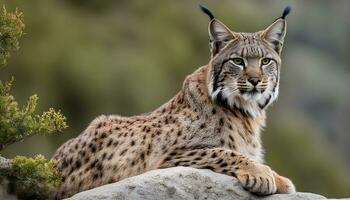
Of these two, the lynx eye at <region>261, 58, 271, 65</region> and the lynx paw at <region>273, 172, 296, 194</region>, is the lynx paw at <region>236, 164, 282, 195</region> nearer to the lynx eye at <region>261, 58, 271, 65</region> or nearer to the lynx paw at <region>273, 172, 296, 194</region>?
the lynx paw at <region>273, 172, 296, 194</region>

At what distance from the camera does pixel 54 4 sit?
40219mm

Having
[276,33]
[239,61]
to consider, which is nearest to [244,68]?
[239,61]

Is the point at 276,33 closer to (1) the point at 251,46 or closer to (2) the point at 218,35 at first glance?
(1) the point at 251,46

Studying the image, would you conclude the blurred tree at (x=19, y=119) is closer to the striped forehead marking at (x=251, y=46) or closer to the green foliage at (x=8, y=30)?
the green foliage at (x=8, y=30)

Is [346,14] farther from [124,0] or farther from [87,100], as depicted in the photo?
[87,100]

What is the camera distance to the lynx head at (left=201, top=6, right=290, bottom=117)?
44.1 feet

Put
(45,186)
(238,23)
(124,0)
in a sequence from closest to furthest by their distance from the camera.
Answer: (45,186) → (238,23) → (124,0)

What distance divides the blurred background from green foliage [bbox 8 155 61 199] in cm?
1849

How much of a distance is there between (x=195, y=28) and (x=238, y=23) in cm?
276

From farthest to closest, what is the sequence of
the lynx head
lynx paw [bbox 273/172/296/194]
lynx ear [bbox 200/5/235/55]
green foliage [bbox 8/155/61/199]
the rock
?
lynx ear [bbox 200/5/235/55], the lynx head, lynx paw [bbox 273/172/296/194], green foliage [bbox 8/155/61/199], the rock

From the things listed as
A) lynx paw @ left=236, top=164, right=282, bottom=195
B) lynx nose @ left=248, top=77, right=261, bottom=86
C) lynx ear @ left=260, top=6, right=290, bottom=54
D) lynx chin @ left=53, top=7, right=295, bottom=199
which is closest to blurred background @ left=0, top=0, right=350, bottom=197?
lynx chin @ left=53, top=7, right=295, bottom=199

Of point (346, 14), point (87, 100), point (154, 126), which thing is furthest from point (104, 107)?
point (154, 126)

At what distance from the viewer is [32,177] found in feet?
40.5

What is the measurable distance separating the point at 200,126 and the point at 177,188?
1.47 metres
